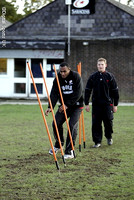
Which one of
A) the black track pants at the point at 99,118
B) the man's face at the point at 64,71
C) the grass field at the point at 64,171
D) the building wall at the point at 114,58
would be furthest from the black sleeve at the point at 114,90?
the building wall at the point at 114,58

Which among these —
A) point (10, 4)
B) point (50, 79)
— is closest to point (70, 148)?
point (50, 79)

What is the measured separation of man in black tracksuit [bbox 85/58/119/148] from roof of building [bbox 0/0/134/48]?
1595 centimetres

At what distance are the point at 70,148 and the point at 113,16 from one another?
18.4 meters

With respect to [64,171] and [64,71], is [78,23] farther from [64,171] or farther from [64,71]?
[64,171]

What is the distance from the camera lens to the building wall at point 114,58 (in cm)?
2441

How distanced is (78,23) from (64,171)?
63.5 feet

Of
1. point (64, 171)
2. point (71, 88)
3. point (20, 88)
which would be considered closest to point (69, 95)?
point (71, 88)

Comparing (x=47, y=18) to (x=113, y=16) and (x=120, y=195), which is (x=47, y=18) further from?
(x=120, y=195)

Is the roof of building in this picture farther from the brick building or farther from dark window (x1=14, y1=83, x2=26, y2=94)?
dark window (x1=14, y1=83, x2=26, y2=94)

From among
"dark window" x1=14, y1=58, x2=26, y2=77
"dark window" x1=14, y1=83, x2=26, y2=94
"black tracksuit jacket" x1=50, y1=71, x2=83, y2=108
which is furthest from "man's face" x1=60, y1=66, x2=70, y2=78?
"dark window" x1=14, y1=58, x2=26, y2=77

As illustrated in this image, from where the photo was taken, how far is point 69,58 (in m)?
24.5

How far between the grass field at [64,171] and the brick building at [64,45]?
13273mm

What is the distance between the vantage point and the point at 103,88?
9.45m

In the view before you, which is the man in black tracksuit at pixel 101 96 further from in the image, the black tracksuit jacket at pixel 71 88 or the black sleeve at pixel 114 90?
the black tracksuit jacket at pixel 71 88
